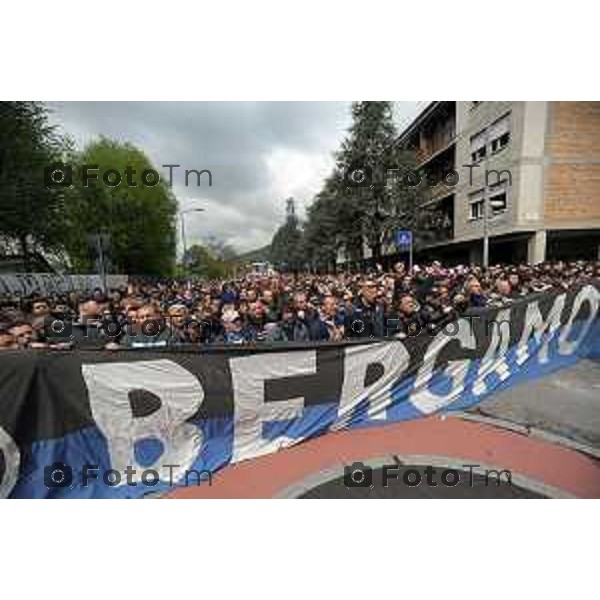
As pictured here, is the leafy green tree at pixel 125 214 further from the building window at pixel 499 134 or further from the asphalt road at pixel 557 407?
the asphalt road at pixel 557 407

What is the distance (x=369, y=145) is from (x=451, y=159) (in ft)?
22.1

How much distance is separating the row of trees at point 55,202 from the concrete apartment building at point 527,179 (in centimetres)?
1956

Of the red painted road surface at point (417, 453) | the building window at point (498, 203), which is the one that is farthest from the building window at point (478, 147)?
the red painted road surface at point (417, 453)

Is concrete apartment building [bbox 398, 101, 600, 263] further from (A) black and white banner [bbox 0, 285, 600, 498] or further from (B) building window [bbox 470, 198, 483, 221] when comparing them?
(A) black and white banner [bbox 0, 285, 600, 498]

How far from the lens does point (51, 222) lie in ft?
69.2

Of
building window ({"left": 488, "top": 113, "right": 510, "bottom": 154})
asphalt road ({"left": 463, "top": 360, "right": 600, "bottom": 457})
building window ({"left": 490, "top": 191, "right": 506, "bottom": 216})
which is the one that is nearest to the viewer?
asphalt road ({"left": 463, "top": 360, "right": 600, "bottom": 457})

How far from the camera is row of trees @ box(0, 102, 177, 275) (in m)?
18.9

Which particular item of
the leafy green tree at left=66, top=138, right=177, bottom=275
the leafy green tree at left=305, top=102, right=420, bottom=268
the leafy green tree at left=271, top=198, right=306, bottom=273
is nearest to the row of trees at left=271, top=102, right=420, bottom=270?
the leafy green tree at left=305, top=102, right=420, bottom=268

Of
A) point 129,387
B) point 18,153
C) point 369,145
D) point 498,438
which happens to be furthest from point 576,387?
point 369,145

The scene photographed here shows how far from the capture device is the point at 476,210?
29828 millimetres

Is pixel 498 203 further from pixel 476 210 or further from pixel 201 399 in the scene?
pixel 201 399

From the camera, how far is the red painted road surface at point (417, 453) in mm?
4434

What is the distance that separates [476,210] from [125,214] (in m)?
27.2

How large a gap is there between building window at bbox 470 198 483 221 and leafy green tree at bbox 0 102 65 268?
23.8 metres
